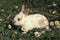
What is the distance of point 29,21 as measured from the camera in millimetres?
4980

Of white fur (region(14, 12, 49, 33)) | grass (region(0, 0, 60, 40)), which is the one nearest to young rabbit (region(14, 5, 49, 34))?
white fur (region(14, 12, 49, 33))

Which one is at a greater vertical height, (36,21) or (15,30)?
(36,21)

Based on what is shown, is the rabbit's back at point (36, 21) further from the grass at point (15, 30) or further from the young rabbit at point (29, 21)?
the grass at point (15, 30)

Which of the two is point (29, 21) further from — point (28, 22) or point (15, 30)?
point (15, 30)

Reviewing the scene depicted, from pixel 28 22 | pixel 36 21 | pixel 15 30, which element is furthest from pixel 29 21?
pixel 15 30

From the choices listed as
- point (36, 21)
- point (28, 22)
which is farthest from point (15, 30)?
point (36, 21)

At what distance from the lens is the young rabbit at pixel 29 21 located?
4.91 m

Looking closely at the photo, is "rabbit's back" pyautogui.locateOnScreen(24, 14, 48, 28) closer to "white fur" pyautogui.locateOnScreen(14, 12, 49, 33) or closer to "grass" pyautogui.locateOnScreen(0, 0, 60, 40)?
"white fur" pyautogui.locateOnScreen(14, 12, 49, 33)

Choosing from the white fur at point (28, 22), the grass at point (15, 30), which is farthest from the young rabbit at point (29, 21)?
the grass at point (15, 30)

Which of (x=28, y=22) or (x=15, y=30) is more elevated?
(x=28, y=22)

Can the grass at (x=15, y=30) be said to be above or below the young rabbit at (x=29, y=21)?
below

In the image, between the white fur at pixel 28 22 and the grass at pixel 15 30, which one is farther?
the white fur at pixel 28 22

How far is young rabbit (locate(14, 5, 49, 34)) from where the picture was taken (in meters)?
4.91

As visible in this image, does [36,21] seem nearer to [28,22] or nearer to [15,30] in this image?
[28,22]
